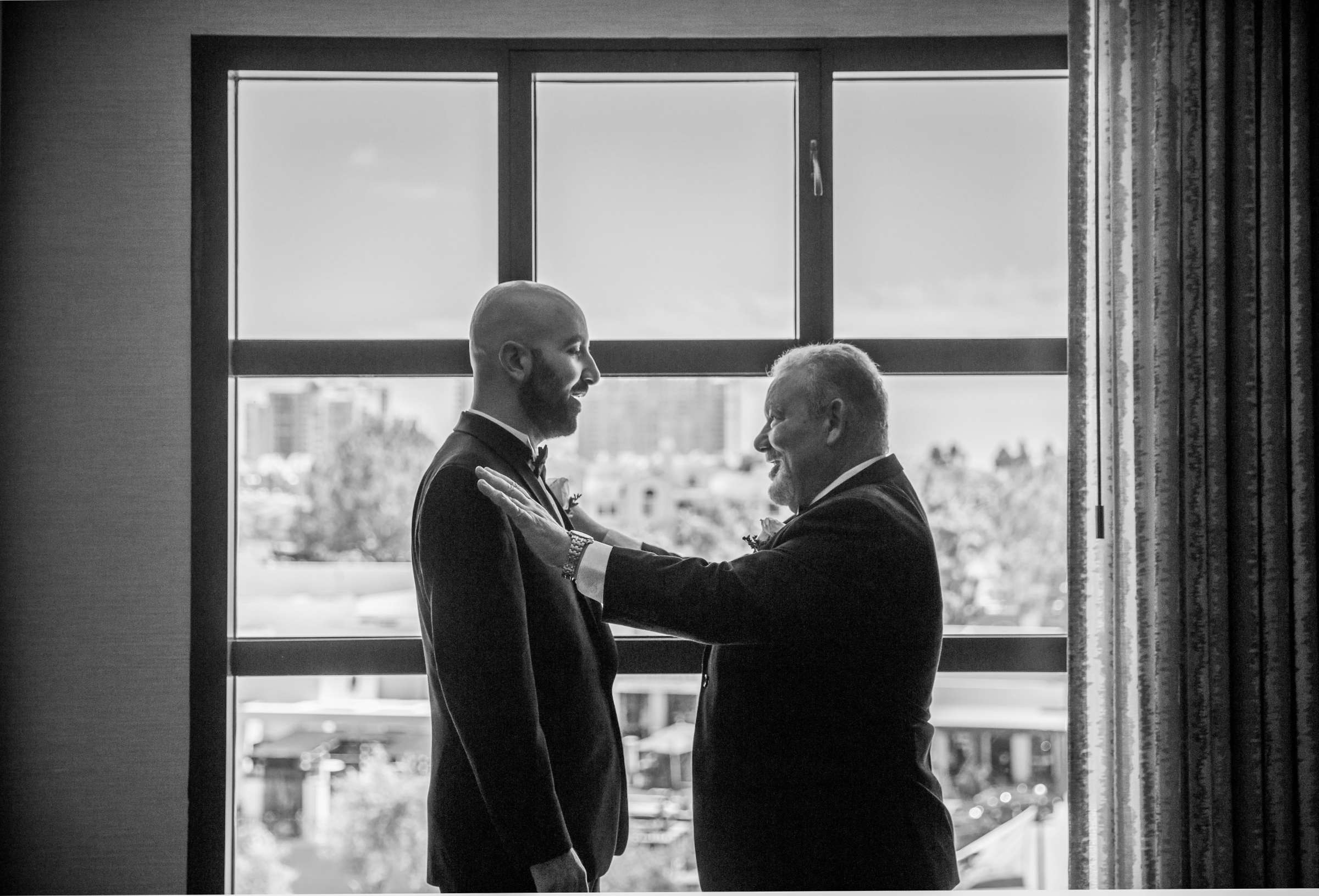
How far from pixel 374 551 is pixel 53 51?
1.62 meters

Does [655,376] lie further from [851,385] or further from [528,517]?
[528,517]

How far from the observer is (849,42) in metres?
2.54

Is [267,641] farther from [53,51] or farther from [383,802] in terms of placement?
[53,51]

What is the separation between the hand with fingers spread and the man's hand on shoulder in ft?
1.78

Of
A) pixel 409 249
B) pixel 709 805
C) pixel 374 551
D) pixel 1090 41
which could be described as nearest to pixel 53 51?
pixel 409 249

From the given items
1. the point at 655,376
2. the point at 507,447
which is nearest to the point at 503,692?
the point at 507,447

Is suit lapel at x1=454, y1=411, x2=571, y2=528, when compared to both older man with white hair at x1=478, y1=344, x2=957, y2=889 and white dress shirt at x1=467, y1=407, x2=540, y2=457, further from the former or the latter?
older man with white hair at x1=478, y1=344, x2=957, y2=889

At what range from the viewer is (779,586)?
1772 mm

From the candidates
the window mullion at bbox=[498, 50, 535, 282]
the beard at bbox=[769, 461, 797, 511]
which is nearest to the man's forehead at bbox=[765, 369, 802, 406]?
the beard at bbox=[769, 461, 797, 511]

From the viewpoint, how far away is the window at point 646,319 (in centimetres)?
255

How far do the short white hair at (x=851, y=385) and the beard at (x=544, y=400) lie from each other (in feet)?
1.71

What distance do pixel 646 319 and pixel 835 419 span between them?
839 mm

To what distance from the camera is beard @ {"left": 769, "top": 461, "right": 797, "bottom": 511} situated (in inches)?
79.8

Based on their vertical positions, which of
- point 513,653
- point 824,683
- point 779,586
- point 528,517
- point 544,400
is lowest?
point 824,683
